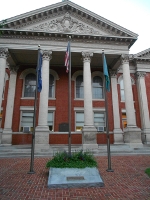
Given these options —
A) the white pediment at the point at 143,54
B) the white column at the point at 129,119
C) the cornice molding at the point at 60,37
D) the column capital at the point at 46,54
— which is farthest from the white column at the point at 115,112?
the column capital at the point at 46,54

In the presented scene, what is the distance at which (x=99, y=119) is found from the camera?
796 inches

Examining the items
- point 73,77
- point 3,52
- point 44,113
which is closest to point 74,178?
point 44,113

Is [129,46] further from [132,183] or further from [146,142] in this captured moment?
[132,183]

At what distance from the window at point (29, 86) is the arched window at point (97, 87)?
25.9 ft

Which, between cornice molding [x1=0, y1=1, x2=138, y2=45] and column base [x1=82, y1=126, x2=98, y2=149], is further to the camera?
cornice molding [x1=0, y1=1, x2=138, y2=45]

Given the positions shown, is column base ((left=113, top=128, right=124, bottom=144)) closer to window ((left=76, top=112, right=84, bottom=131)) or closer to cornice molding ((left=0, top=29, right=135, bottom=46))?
window ((left=76, top=112, right=84, bottom=131))

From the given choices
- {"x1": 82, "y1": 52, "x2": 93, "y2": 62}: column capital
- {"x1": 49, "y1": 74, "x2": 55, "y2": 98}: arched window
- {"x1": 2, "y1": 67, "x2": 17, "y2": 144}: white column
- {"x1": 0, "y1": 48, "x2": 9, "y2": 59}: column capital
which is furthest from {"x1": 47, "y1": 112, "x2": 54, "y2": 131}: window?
{"x1": 0, "y1": 48, "x2": 9, "y2": 59}: column capital

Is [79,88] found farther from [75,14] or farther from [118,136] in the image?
[75,14]

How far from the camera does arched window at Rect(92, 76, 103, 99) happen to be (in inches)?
827

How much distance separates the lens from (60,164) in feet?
23.4

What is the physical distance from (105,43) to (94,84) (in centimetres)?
572

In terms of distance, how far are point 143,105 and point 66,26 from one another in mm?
13559

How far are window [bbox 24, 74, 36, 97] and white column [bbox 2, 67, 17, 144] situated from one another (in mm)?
1524

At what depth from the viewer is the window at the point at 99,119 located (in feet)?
65.6
